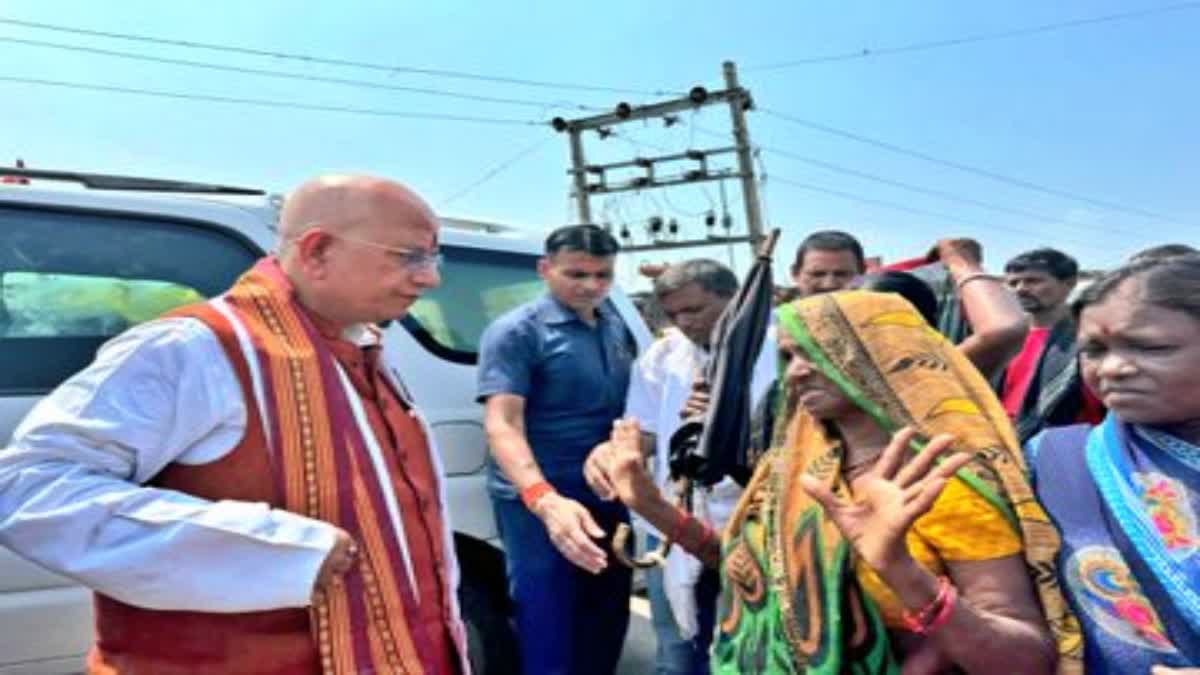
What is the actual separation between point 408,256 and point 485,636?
79.3 inches

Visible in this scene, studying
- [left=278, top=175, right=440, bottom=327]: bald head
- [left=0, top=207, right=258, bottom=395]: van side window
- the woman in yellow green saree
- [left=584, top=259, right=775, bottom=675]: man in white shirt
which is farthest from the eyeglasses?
[left=0, top=207, right=258, bottom=395]: van side window

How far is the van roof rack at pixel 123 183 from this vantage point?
10.2ft

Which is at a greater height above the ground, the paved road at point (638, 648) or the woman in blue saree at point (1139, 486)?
the woman in blue saree at point (1139, 486)

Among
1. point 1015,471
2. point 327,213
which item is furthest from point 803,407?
point 327,213

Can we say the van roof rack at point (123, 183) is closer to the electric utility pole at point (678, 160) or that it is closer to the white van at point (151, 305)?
the white van at point (151, 305)

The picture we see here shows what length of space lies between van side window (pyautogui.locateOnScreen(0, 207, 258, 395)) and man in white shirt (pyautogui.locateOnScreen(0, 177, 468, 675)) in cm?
144

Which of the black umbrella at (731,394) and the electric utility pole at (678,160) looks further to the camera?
the electric utility pole at (678,160)

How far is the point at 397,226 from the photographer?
1.74 metres

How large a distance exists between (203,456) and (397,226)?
1.70ft

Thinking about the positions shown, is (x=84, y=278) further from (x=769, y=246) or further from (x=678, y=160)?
(x=678, y=160)

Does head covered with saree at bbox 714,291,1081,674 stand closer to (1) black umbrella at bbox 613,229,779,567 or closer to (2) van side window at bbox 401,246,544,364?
(1) black umbrella at bbox 613,229,779,567

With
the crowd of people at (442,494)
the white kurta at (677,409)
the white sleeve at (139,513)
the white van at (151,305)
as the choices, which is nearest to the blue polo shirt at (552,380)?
the white kurta at (677,409)

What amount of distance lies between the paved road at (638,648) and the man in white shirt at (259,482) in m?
2.72

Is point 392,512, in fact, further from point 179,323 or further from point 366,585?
point 179,323
